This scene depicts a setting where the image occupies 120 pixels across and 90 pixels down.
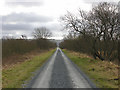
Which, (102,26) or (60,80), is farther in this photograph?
(102,26)

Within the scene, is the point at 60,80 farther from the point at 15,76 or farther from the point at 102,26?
the point at 102,26

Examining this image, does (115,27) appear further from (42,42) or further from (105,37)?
(42,42)

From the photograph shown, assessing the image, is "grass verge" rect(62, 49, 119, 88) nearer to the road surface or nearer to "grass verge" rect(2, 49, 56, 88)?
the road surface

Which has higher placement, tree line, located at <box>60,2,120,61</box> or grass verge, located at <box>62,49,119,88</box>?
tree line, located at <box>60,2,120,61</box>

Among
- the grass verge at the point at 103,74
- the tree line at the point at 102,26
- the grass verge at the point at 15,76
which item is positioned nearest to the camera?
the grass verge at the point at 103,74

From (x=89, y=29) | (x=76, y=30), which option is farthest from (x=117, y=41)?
(x=76, y=30)

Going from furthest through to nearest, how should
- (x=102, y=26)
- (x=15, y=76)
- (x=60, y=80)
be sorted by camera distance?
(x=102, y=26) < (x=15, y=76) < (x=60, y=80)

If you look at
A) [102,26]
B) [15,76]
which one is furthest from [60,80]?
[102,26]

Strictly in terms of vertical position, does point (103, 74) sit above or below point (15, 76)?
above

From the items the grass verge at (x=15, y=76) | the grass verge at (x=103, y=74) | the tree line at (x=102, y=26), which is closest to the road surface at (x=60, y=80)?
the grass verge at (x=103, y=74)

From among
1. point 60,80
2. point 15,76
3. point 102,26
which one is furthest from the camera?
point 102,26

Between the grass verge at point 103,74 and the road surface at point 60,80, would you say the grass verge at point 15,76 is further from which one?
the grass verge at point 103,74

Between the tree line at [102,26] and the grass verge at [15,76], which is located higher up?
A: the tree line at [102,26]

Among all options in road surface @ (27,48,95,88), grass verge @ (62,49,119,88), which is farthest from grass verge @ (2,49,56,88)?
grass verge @ (62,49,119,88)
